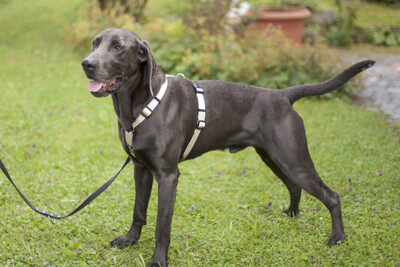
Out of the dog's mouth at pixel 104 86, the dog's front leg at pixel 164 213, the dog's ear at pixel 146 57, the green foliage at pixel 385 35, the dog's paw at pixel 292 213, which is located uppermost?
the dog's ear at pixel 146 57

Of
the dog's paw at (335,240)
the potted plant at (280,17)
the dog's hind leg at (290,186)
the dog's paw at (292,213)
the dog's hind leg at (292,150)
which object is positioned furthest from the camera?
the potted plant at (280,17)

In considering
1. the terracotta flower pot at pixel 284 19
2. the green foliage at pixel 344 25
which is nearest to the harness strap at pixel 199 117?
the terracotta flower pot at pixel 284 19

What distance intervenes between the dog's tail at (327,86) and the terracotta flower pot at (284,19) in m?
5.85

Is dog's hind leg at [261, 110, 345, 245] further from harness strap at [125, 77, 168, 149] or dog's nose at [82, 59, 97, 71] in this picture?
dog's nose at [82, 59, 97, 71]

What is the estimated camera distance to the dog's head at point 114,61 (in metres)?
2.81

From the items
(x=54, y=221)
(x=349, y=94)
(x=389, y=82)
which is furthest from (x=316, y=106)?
(x=54, y=221)

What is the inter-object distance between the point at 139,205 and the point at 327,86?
191 centimetres

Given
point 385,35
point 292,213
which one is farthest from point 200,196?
point 385,35

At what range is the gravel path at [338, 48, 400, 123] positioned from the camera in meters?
7.12

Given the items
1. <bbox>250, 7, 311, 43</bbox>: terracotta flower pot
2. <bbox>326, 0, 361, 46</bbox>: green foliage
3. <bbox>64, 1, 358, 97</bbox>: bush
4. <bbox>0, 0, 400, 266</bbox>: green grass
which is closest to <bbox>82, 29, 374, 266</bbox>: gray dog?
<bbox>0, 0, 400, 266</bbox>: green grass

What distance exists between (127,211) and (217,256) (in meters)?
Result: 1.18

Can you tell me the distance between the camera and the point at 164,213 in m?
3.15

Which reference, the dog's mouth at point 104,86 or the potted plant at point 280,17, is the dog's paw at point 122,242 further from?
the potted plant at point 280,17

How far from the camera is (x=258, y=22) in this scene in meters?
9.50
